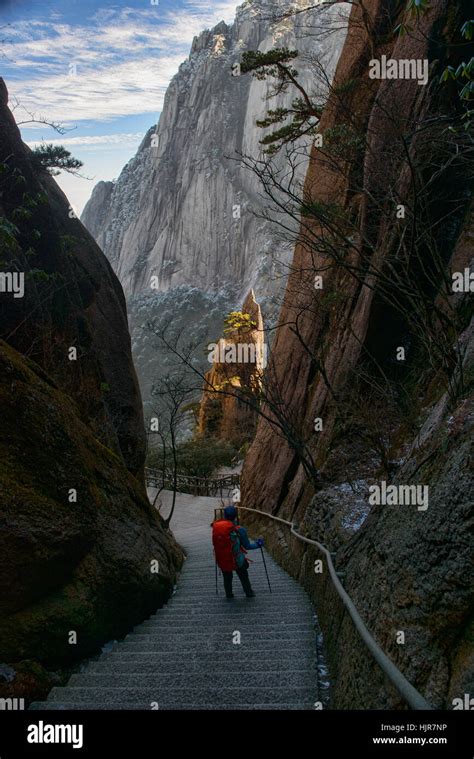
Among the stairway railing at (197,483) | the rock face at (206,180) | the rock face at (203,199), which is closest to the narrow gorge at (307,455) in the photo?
the stairway railing at (197,483)

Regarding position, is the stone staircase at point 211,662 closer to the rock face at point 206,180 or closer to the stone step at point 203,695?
the stone step at point 203,695

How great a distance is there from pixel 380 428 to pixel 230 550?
11.1 ft

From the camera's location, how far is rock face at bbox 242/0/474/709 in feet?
10.4

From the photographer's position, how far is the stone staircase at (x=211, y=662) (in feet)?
13.0

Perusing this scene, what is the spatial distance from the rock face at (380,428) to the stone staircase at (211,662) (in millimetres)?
347

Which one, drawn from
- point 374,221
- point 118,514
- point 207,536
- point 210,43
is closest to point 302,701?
point 118,514

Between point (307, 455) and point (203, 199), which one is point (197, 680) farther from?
point (203, 199)

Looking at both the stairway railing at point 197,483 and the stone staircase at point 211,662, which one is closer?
the stone staircase at point 211,662

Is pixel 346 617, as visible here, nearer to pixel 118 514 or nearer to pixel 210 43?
pixel 118 514

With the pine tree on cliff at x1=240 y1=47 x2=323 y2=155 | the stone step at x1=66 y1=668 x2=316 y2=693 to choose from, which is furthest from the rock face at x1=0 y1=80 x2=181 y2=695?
the pine tree on cliff at x1=240 y1=47 x2=323 y2=155

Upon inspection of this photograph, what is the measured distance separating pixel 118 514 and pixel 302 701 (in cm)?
365

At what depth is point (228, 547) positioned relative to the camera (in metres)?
7.75

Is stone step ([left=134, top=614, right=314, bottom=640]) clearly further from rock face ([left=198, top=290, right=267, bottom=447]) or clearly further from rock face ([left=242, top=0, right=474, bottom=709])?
rock face ([left=198, top=290, right=267, bottom=447])

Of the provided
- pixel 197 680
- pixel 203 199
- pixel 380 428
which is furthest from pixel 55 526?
pixel 203 199
